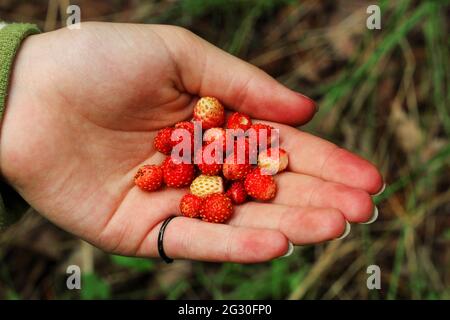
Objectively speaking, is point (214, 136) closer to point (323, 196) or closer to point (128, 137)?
point (128, 137)

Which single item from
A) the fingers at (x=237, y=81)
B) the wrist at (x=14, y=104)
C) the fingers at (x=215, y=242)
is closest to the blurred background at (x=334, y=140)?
the fingers at (x=237, y=81)

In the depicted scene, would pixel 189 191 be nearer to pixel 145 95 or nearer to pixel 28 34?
pixel 145 95

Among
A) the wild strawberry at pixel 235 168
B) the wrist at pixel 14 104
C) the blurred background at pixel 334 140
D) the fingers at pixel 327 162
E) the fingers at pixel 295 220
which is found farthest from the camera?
the blurred background at pixel 334 140

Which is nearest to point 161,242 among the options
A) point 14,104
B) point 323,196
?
point 323,196

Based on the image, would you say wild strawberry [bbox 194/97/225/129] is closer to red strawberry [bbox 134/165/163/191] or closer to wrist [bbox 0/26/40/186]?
red strawberry [bbox 134/165/163/191]

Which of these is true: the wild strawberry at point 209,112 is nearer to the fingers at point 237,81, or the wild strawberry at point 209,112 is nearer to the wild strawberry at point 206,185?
the fingers at point 237,81
